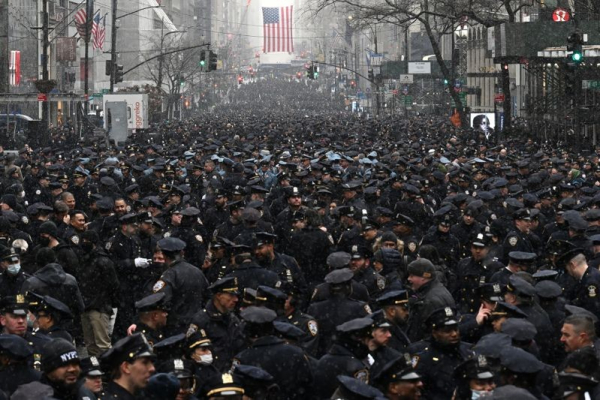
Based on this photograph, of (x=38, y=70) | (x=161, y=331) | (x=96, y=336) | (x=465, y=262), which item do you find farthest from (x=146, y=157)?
(x=38, y=70)

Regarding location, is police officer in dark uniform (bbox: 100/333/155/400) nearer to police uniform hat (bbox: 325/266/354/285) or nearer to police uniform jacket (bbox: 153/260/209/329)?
police uniform hat (bbox: 325/266/354/285)

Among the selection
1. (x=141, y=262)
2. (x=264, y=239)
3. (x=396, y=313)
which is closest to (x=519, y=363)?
(x=396, y=313)

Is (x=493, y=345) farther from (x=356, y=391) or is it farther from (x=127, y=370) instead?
(x=127, y=370)

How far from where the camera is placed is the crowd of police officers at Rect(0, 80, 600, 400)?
723 centimetres

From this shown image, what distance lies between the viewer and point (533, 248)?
44.9 feet

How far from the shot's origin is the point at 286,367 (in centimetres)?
789

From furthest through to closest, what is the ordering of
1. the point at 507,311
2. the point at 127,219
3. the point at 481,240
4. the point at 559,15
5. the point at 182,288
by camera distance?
the point at 559,15 → the point at 127,219 → the point at 481,240 → the point at 182,288 → the point at 507,311

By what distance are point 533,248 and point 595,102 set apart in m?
28.6

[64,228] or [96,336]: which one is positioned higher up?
[64,228]

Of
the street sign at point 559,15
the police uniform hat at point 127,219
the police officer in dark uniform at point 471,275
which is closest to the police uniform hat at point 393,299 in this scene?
the police officer in dark uniform at point 471,275

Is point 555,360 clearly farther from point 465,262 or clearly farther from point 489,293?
point 465,262

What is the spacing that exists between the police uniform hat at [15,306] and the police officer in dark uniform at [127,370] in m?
1.99

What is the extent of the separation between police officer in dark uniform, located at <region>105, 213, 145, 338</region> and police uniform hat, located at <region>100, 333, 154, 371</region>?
6.51 meters

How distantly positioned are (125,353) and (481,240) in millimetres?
6124
